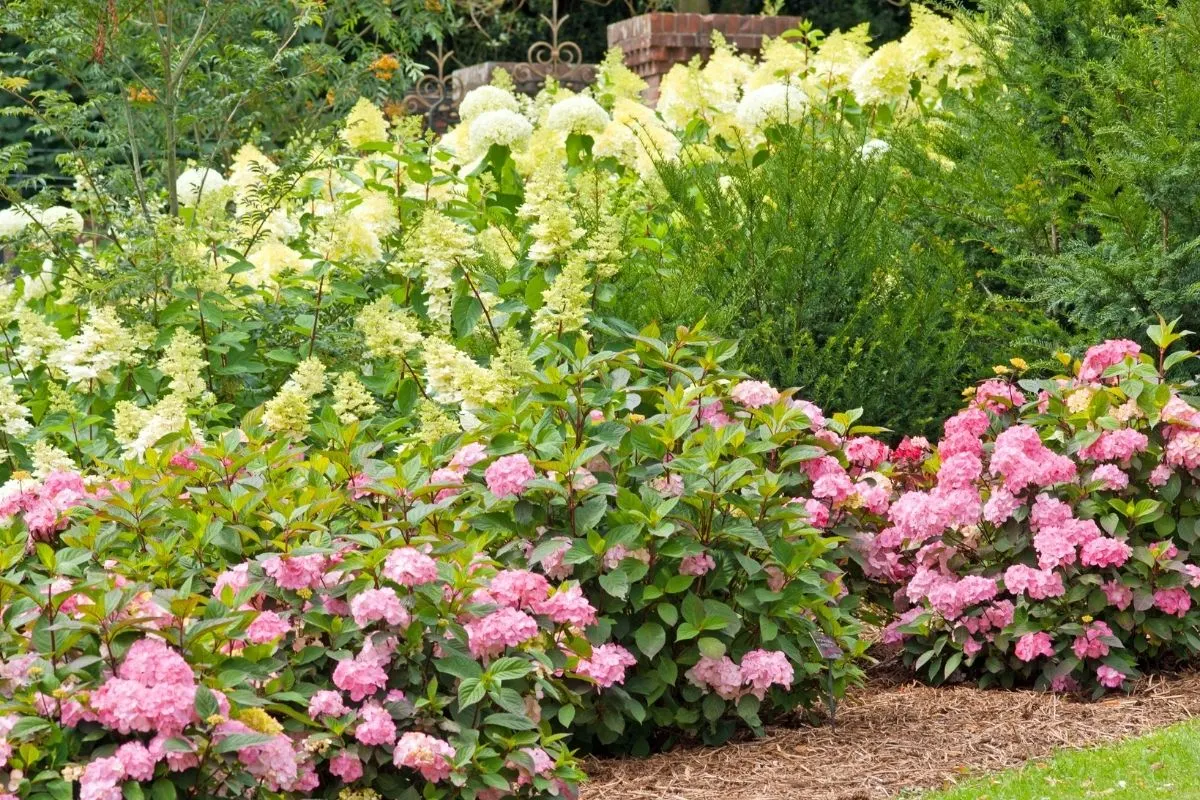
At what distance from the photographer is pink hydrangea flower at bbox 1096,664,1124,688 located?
3.67 meters

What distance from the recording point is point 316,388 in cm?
393

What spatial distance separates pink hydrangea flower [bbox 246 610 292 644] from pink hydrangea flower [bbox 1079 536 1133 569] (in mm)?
2003

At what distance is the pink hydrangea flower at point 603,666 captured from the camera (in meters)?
3.07

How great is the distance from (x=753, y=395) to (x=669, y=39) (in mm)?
7572

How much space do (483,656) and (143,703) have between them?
70 centimetres

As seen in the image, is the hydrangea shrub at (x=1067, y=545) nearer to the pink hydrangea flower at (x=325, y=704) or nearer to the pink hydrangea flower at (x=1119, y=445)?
the pink hydrangea flower at (x=1119, y=445)

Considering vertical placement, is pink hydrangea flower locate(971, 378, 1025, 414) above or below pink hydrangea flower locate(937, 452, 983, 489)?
above

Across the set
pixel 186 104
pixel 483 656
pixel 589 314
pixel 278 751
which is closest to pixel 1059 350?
pixel 589 314

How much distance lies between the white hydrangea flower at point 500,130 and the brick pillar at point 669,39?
471 cm

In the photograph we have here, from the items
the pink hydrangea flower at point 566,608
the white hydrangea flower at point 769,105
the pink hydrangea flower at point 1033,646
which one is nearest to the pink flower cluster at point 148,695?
the pink hydrangea flower at point 566,608

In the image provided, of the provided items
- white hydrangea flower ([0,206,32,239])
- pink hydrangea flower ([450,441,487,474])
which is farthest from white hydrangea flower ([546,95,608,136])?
pink hydrangea flower ([450,441,487,474])

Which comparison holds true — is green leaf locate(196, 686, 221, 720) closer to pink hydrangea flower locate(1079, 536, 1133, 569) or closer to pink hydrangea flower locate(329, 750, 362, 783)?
pink hydrangea flower locate(329, 750, 362, 783)

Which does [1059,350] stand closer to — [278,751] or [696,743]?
[696,743]

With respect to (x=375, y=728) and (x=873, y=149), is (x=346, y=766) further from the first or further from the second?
(x=873, y=149)
